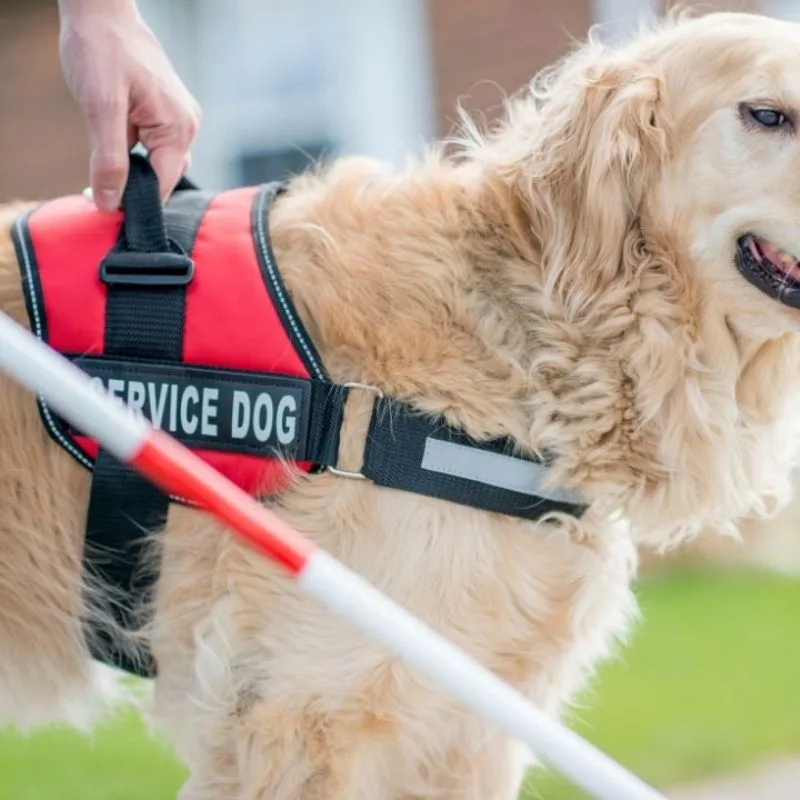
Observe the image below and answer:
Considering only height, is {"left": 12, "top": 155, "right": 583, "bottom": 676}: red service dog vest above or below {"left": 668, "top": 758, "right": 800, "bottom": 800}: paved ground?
above

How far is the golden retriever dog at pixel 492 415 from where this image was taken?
2.60m

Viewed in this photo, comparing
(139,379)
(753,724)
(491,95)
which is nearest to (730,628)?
(753,724)

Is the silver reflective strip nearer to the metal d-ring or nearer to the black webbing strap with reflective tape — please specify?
the black webbing strap with reflective tape

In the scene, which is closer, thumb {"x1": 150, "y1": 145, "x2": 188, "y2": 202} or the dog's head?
the dog's head

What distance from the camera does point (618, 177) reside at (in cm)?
281

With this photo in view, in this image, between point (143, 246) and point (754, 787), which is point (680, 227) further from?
point (754, 787)

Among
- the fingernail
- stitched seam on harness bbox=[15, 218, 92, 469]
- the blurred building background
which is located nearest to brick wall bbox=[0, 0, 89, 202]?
the blurred building background

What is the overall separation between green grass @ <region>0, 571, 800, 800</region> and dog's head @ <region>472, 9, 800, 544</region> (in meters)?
1.60

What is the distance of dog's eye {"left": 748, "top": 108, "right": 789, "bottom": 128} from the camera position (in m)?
2.75

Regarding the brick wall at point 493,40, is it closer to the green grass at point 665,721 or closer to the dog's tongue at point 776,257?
the green grass at point 665,721

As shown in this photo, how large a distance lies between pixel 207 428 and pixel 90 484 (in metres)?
0.29

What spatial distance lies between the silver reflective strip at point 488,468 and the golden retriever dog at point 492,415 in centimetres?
5

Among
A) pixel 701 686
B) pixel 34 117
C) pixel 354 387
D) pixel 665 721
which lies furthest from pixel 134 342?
pixel 34 117

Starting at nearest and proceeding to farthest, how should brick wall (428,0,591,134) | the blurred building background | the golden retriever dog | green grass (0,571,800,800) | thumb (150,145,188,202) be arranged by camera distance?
the golden retriever dog < thumb (150,145,188,202) < green grass (0,571,800,800) < brick wall (428,0,591,134) < the blurred building background
